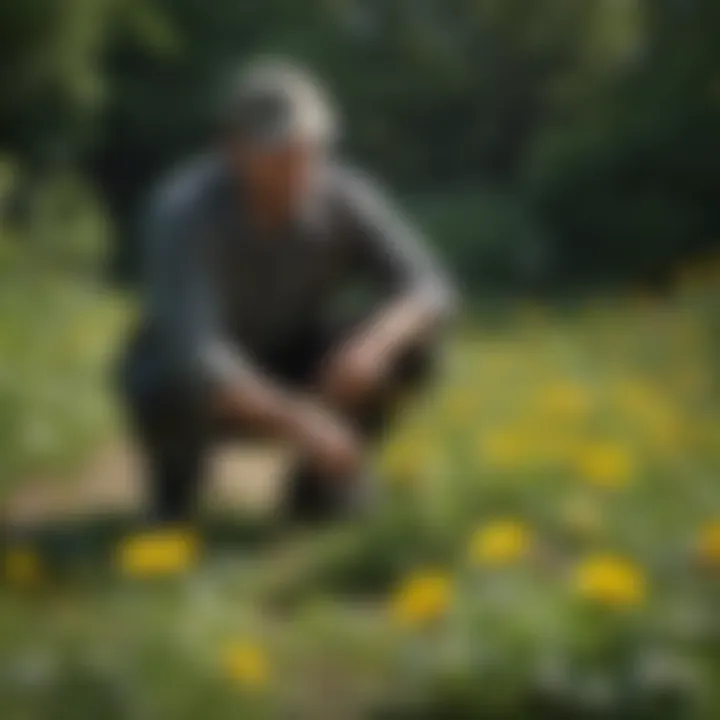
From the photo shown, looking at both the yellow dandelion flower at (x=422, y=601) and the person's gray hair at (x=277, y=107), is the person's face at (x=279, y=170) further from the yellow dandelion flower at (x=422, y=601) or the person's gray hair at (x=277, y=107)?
the yellow dandelion flower at (x=422, y=601)

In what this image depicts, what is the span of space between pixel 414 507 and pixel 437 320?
15 cm

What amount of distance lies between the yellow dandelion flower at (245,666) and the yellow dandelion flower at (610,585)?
18 cm

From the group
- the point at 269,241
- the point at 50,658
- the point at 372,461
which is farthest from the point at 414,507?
the point at 50,658

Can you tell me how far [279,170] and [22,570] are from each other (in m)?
0.32

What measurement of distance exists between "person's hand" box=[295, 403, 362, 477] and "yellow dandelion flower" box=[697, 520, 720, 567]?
0.25 meters

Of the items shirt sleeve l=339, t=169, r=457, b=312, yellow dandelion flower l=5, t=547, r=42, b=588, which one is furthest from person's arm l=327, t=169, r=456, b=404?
yellow dandelion flower l=5, t=547, r=42, b=588

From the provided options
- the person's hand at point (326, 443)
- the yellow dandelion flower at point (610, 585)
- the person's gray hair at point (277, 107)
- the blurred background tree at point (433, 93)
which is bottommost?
the yellow dandelion flower at point (610, 585)

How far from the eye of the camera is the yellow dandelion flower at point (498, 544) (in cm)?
99

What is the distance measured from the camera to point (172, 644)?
832 mm

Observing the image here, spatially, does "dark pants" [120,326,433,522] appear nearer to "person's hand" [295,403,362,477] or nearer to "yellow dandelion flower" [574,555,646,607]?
"person's hand" [295,403,362,477]

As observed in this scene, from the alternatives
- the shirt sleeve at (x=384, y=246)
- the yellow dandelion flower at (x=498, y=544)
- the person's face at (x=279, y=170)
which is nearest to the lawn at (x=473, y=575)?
the yellow dandelion flower at (x=498, y=544)

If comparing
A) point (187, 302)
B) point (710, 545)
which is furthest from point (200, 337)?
point (710, 545)

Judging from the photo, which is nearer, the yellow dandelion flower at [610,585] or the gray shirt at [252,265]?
the yellow dandelion flower at [610,585]

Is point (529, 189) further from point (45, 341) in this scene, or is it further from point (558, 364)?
point (45, 341)
